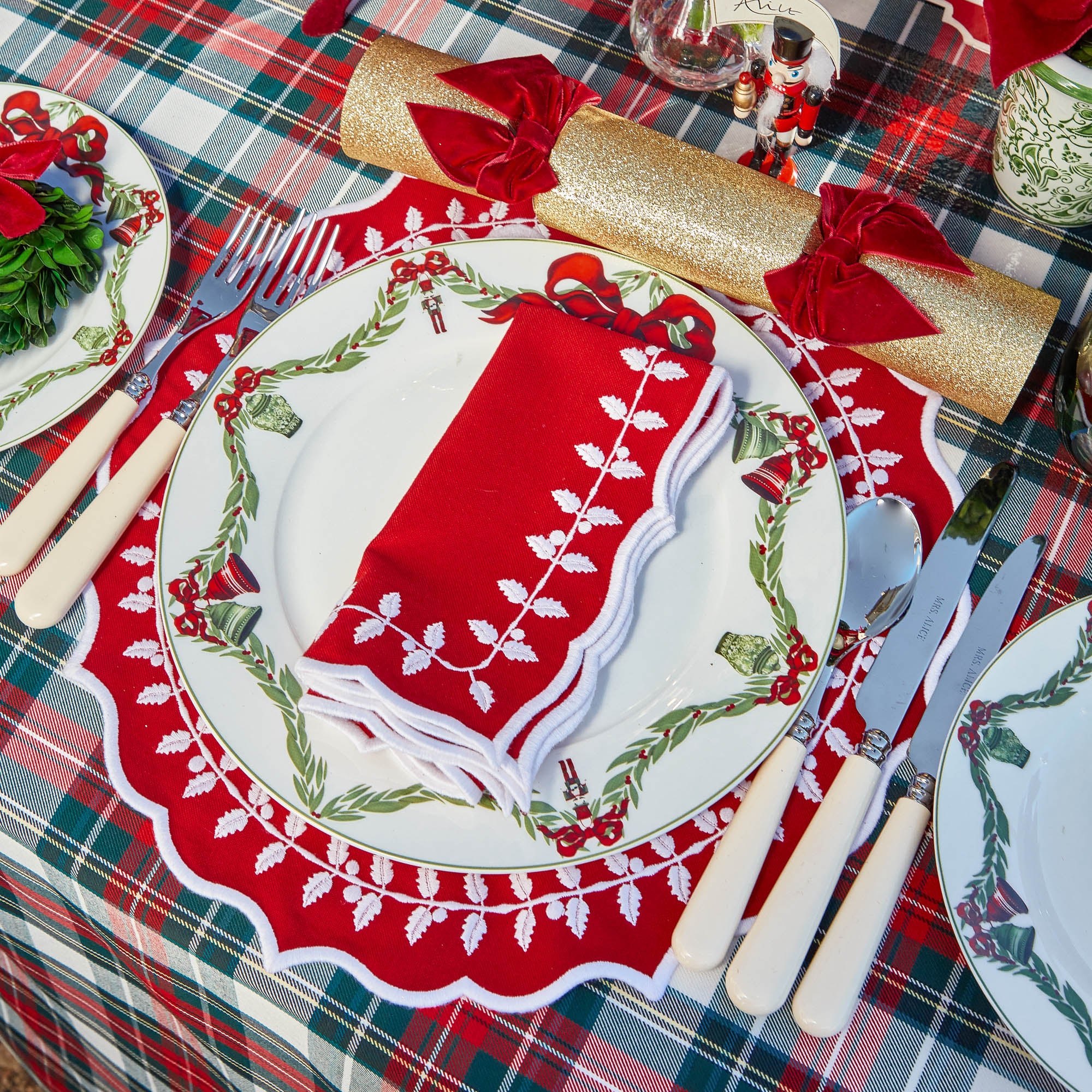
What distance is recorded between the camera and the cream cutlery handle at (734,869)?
605mm

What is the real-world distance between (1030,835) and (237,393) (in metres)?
0.66

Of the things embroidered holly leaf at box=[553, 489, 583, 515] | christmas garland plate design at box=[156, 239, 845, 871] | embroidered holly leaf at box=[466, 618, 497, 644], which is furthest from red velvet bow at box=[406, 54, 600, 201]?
embroidered holly leaf at box=[466, 618, 497, 644]

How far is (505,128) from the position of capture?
80cm

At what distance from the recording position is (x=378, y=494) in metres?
0.76

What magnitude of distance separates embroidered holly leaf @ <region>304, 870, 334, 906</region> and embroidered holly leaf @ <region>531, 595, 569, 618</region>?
0.78 ft

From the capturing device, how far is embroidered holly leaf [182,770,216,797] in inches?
27.3

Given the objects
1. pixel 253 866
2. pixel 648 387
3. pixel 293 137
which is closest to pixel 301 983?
pixel 253 866

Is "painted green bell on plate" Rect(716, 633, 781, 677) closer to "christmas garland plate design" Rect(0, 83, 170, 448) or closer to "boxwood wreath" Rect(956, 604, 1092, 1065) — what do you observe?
"boxwood wreath" Rect(956, 604, 1092, 1065)

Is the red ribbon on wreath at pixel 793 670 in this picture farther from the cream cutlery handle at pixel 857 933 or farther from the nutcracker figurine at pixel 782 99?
the nutcracker figurine at pixel 782 99

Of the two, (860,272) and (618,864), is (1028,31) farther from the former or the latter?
(618,864)

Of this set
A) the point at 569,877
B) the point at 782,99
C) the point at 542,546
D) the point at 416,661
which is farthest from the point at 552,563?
the point at 782,99

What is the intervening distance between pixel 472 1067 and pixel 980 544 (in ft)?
1.72

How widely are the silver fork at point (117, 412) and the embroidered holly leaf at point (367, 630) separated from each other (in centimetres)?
31

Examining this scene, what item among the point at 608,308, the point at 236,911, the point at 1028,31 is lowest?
the point at 236,911
